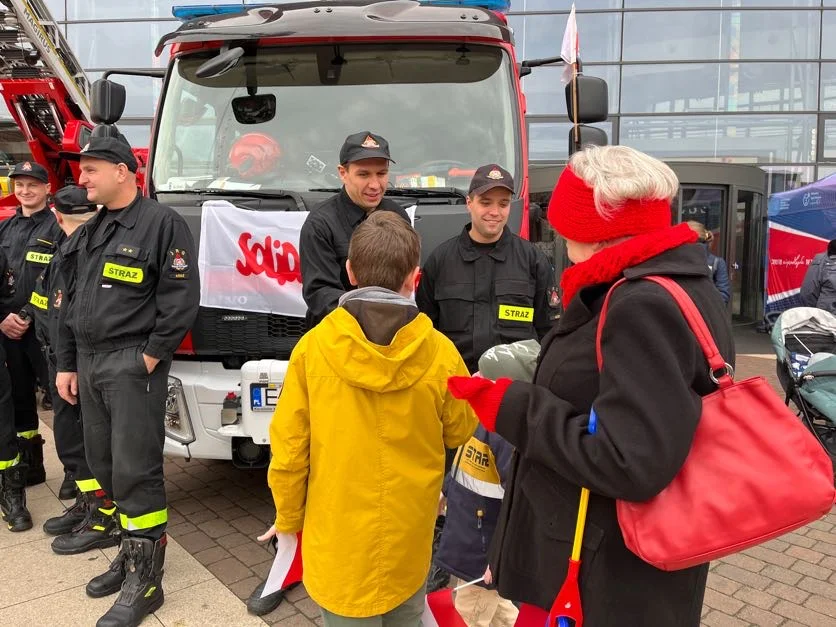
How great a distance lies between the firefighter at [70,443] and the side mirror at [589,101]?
2.91 meters

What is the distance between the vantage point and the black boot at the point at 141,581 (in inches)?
120

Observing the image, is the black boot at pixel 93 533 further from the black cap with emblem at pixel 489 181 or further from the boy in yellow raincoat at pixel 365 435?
the black cap with emblem at pixel 489 181

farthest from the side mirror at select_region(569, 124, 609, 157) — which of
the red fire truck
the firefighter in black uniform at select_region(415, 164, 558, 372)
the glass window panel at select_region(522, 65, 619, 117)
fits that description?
the glass window panel at select_region(522, 65, 619, 117)

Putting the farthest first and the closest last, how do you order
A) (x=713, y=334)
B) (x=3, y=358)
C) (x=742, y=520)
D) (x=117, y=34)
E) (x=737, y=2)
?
1. (x=117, y=34)
2. (x=737, y=2)
3. (x=3, y=358)
4. (x=713, y=334)
5. (x=742, y=520)

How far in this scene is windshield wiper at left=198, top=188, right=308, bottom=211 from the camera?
3729 mm

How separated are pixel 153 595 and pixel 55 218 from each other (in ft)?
9.53

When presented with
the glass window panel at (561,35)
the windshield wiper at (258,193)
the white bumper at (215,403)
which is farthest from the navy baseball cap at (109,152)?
the glass window panel at (561,35)

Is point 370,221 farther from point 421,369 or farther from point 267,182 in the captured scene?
point 267,182

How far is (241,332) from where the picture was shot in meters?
3.58

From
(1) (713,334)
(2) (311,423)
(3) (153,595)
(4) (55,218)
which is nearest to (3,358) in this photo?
(4) (55,218)

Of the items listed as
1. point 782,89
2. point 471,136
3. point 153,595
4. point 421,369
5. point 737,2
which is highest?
point 737,2

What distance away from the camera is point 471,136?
12.8ft

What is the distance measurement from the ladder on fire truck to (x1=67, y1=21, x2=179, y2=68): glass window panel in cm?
718

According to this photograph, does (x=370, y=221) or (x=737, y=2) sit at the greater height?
(x=737, y=2)
